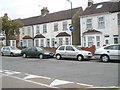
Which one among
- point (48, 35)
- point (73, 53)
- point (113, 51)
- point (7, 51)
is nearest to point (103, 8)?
point (48, 35)

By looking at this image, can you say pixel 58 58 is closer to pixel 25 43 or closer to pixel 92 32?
pixel 92 32

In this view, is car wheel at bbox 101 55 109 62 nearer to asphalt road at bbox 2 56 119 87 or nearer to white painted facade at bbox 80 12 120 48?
asphalt road at bbox 2 56 119 87

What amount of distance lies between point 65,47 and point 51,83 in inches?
465

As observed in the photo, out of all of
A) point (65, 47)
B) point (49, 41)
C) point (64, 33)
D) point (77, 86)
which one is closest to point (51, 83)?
point (77, 86)

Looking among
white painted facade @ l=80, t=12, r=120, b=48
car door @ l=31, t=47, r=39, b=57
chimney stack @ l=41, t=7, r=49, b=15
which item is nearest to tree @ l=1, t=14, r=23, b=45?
chimney stack @ l=41, t=7, r=49, b=15

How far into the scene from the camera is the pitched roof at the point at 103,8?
28056mm

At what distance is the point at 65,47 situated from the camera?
2033 centimetres

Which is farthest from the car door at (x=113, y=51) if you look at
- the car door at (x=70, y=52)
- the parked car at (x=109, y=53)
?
the car door at (x=70, y=52)

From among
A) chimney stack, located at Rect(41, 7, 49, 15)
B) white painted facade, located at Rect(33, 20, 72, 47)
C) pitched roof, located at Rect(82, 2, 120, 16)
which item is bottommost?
white painted facade, located at Rect(33, 20, 72, 47)

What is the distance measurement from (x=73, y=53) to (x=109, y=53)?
12.9 feet

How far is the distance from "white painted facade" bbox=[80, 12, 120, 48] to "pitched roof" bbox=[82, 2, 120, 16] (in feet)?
2.29

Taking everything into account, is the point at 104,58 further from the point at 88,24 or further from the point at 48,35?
the point at 48,35

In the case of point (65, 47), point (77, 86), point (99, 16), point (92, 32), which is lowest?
point (77, 86)

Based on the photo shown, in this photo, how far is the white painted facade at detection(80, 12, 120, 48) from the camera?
27281mm
